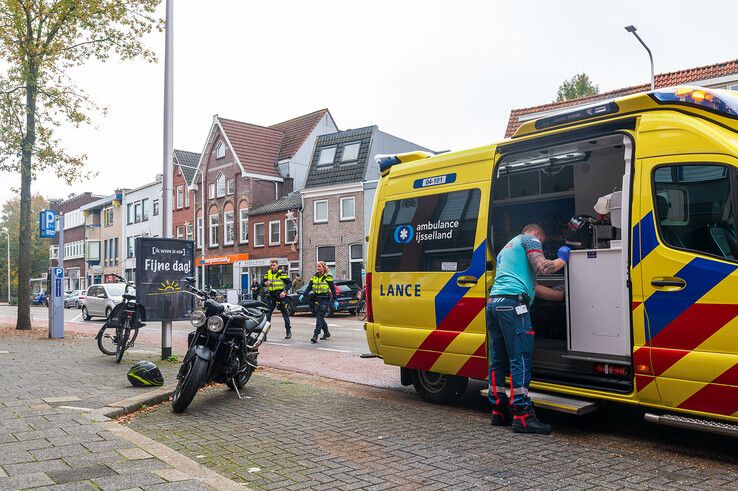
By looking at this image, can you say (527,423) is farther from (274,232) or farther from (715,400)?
(274,232)

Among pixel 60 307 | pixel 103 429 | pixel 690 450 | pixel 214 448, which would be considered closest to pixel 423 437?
pixel 214 448

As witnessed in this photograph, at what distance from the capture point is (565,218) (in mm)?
7730

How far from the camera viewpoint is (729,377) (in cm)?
460

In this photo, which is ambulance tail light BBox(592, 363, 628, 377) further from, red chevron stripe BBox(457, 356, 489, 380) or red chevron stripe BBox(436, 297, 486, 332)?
red chevron stripe BBox(436, 297, 486, 332)

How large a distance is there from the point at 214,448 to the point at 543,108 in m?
25.2

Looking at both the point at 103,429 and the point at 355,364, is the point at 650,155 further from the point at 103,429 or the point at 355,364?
the point at 355,364

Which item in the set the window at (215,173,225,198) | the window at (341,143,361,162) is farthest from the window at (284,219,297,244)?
the window at (215,173,225,198)

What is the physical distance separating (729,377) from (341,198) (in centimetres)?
3292

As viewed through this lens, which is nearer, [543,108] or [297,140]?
[543,108]

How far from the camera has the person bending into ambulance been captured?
5.78m

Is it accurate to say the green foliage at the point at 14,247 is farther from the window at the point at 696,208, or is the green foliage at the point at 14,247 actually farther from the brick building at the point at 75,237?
the window at the point at 696,208

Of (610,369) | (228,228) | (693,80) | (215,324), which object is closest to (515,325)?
(610,369)

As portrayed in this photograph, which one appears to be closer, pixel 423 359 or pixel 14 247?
pixel 423 359

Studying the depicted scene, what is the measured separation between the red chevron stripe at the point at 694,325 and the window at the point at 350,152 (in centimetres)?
3277
